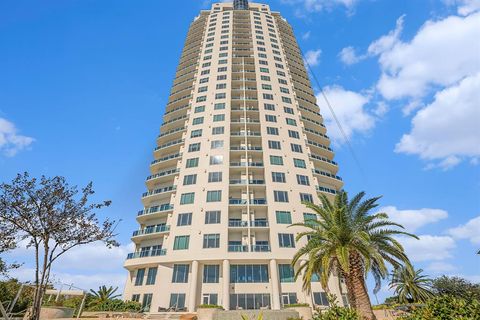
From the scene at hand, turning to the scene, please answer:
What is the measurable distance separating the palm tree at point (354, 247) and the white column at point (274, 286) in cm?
1147

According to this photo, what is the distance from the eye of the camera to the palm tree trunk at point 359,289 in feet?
71.2

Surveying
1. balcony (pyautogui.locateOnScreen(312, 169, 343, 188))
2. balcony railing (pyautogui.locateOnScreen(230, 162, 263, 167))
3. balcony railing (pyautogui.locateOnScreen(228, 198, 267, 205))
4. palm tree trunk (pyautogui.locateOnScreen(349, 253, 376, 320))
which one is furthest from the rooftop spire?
palm tree trunk (pyautogui.locateOnScreen(349, 253, 376, 320))

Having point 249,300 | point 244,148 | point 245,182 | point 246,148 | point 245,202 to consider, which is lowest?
point 249,300

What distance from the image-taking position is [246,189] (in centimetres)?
4516

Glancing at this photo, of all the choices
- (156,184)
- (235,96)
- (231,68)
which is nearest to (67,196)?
(156,184)

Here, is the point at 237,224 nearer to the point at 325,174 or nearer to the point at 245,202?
the point at 245,202

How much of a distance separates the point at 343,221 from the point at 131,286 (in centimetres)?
3181

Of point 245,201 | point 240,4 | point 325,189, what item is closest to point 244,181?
point 245,201

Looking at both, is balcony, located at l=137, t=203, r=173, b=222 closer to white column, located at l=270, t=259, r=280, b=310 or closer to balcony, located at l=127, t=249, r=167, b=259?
balcony, located at l=127, t=249, r=167, b=259

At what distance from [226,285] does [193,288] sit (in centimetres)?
409

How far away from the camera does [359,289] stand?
22359 mm

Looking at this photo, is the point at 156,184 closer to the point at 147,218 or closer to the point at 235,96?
the point at 147,218

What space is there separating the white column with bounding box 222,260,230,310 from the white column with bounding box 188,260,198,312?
11.4 ft

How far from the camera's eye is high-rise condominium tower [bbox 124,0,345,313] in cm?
3747
